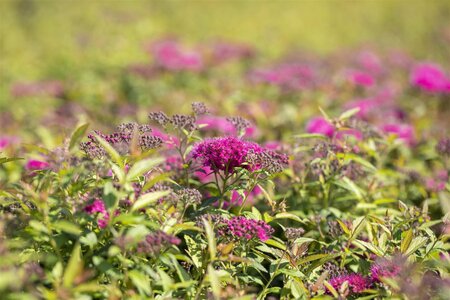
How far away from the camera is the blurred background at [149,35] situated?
5.80 meters

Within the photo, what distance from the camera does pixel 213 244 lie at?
1791 millimetres

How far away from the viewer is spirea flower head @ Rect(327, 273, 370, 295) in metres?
1.99

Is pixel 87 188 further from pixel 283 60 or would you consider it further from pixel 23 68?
pixel 283 60

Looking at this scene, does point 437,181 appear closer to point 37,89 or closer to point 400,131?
point 400,131

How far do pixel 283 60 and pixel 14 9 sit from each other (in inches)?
228

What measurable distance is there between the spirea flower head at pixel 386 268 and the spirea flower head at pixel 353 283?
44 mm

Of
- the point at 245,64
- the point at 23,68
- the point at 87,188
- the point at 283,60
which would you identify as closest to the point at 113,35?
the point at 23,68

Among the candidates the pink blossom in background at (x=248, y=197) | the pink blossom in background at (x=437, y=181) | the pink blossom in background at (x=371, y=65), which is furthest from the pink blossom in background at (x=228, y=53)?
the pink blossom in background at (x=248, y=197)

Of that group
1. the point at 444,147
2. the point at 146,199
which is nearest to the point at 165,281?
the point at 146,199

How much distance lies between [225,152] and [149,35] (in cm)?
699

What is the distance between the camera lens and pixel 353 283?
201 centimetres

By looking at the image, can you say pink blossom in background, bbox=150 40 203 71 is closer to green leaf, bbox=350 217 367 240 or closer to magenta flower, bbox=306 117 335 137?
Result: magenta flower, bbox=306 117 335 137

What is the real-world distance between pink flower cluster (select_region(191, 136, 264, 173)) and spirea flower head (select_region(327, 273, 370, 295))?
570 mm

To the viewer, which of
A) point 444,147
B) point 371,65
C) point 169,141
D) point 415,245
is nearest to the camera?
point 415,245
